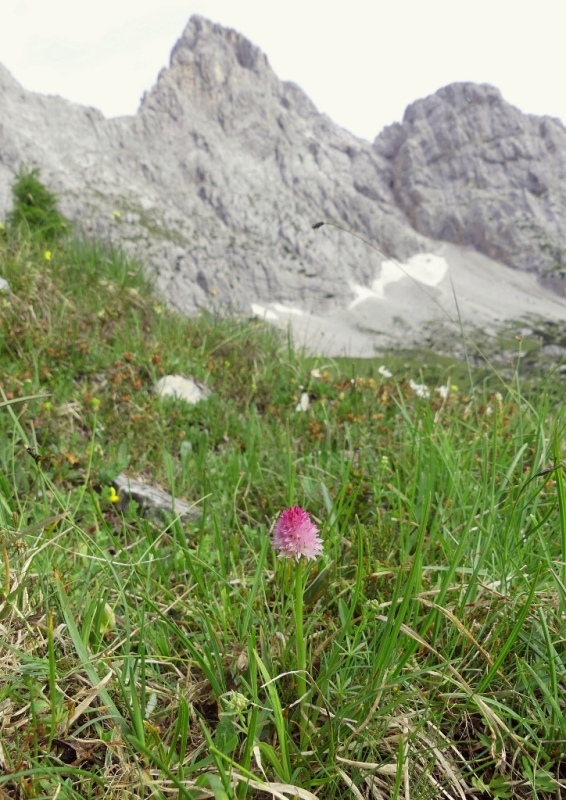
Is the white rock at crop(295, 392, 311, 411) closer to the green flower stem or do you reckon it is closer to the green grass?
the green grass

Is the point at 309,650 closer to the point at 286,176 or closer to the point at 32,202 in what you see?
the point at 32,202

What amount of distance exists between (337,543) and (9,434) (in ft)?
8.50

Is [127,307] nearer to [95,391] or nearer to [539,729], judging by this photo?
[95,391]

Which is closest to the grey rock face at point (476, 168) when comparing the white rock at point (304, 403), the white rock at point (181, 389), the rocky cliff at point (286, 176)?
the rocky cliff at point (286, 176)

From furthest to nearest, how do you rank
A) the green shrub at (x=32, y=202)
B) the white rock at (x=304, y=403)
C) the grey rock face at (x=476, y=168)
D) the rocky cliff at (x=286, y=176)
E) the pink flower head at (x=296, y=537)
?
the grey rock face at (x=476, y=168)
the rocky cliff at (x=286, y=176)
the green shrub at (x=32, y=202)
the white rock at (x=304, y=403)
the pink flower head at (x=296, y=537)

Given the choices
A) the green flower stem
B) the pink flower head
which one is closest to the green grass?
the green flower stem

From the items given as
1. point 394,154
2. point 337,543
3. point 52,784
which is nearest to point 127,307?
point 337,543

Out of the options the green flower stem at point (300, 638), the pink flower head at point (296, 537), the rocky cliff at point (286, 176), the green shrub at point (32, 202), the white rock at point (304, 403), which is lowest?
the white rock at point (304, 403)

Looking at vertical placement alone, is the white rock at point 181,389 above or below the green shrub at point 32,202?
below

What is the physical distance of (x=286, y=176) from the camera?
586 feet

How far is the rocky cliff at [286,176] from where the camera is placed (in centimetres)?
14925

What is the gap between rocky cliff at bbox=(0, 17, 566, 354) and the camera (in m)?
149

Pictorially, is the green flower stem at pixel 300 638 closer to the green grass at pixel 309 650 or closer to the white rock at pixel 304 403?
the green grass at pixel 309 650

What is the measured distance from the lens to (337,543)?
1.97 meters
